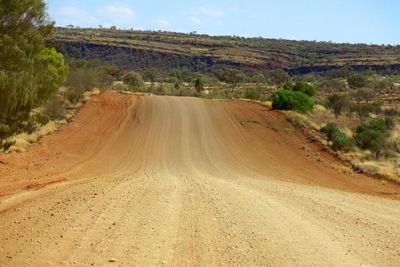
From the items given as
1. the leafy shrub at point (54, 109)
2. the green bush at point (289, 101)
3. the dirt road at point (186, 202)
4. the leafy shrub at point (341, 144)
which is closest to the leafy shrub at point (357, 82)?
the green bush at point (289, 101)

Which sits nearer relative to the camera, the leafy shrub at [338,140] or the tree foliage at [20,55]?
the tree foliage at [20,55]

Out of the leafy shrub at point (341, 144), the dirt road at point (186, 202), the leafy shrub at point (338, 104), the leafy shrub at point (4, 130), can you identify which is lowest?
the dirt road at point (186, 202)

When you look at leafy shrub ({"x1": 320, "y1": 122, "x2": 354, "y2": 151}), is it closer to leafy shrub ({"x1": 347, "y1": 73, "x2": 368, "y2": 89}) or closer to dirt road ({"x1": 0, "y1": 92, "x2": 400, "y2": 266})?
dirt road ({"x1": 0, "y1": 92, "x2": 400, "y2": 266})

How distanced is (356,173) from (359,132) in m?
8.47

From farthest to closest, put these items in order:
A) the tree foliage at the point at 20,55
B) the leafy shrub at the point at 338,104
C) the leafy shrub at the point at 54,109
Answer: the leafy shrub at the point at 338,104
the leafy shrub at the point at 54,109
the tree foliage at the point at 20,55

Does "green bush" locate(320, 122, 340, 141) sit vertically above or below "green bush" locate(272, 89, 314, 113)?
below

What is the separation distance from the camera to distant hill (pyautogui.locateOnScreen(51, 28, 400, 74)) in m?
121

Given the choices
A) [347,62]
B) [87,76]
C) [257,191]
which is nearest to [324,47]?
[347,62]

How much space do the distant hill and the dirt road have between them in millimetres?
87719

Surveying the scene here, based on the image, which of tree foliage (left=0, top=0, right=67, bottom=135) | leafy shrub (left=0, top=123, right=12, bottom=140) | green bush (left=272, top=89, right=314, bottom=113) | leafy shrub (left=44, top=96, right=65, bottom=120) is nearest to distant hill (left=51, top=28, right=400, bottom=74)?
green bush (left=272, top=89, right=314, bottom=113)

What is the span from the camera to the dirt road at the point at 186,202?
35.3ft

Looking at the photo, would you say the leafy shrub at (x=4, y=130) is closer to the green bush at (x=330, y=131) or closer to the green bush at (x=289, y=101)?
the green bush at (x=330, y=131)

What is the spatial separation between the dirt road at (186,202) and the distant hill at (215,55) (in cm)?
8772

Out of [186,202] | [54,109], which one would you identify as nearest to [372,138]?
[54,109]
